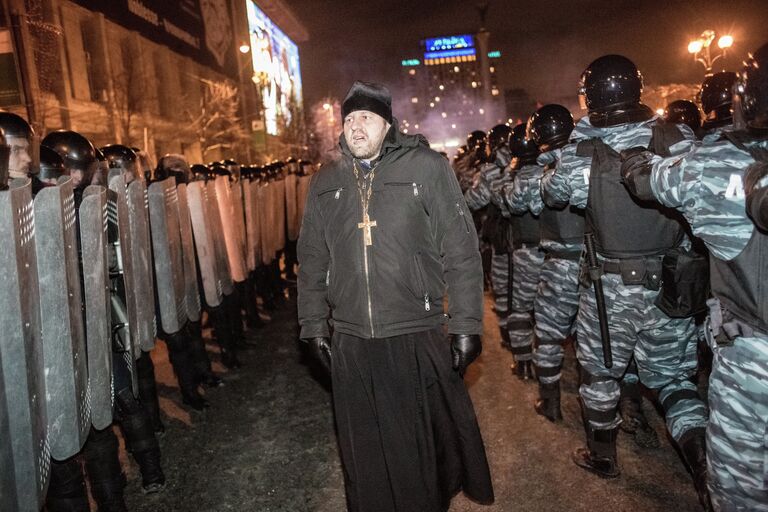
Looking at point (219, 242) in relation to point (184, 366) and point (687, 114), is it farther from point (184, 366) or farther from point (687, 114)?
point (687, 114)

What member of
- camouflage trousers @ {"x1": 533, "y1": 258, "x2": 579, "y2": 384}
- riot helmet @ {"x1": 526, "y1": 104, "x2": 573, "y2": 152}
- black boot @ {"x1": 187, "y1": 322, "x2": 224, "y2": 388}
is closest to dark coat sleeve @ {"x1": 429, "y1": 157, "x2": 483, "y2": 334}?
camouflage trousers @ {"x1": 533, "y1": 258, "x2": 579, "y2": 384}

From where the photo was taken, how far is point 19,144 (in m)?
2.96

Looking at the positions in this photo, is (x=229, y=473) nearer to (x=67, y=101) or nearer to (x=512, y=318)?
(x=512, y=318)

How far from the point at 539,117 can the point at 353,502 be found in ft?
9.94

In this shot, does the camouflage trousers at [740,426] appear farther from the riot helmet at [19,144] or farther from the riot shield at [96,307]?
the riot helmet at [19,144]

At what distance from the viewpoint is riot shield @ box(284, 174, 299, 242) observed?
353 inches

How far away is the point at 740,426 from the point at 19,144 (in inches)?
142

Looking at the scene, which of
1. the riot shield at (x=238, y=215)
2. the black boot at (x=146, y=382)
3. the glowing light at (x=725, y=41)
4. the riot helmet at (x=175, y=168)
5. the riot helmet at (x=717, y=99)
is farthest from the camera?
the glowing light at (x=725, y=41)

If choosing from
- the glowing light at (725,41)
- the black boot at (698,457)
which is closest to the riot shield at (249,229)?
the black boot at (698,457)

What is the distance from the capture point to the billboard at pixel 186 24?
20.5 meters

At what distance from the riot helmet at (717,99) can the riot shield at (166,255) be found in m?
4.24

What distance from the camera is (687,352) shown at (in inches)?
121

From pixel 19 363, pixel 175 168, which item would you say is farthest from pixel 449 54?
pixel 19 363

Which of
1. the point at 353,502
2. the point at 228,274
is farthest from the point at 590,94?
the point at 228,274
